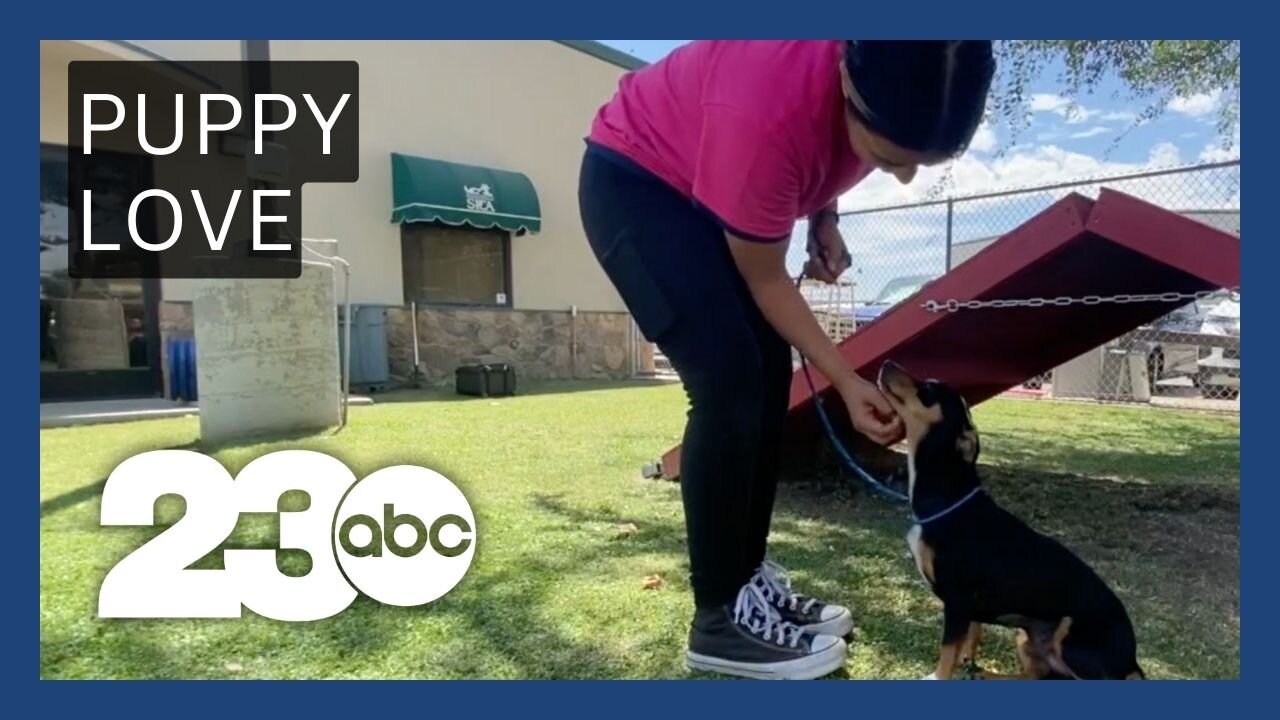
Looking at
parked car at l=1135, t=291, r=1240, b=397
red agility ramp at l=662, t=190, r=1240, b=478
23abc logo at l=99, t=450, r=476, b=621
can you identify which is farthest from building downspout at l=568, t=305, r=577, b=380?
23abc logo at l=99, t=450, r=476, b=621

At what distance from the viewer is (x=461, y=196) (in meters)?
9.84

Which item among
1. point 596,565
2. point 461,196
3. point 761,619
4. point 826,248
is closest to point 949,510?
point 761,619

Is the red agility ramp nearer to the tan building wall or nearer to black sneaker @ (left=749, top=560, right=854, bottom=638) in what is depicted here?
black sneaker @ (left=749, top=560, right=854, bottom=638)

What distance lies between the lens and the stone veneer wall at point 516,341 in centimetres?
966

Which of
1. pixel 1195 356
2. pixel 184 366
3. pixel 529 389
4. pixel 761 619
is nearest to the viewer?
pixel 761 619

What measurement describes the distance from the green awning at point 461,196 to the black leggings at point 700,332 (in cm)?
803

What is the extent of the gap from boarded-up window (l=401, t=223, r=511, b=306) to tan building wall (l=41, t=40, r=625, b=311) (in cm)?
17

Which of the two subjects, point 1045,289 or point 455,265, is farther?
point 455,265

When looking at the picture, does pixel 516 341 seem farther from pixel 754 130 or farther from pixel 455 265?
pixel 754 130

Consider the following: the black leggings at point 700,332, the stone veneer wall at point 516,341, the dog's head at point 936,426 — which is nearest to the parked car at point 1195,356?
the dog's head at point 936,426

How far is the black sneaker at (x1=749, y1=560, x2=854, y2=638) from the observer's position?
199 centimetres

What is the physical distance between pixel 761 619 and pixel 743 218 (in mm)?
892

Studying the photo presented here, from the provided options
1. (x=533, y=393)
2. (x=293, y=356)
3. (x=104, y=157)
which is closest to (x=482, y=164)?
(x=533, y=393)

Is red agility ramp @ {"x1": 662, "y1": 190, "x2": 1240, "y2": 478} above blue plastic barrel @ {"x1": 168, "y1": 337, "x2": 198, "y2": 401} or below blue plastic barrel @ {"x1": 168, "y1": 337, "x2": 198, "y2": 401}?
above
